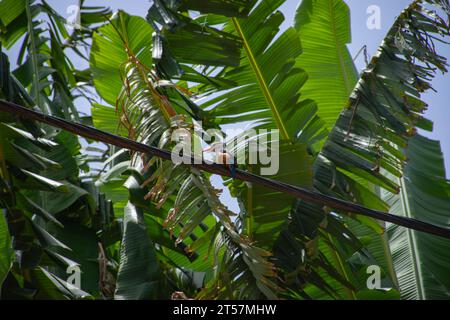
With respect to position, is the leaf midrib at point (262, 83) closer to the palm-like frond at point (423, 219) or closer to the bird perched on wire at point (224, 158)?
the palm-like frond at point (423, 219)

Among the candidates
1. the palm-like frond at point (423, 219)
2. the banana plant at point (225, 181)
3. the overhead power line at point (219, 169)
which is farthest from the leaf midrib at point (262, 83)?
the overhead power line at point (219, 169)

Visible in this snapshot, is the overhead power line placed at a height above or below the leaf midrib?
below

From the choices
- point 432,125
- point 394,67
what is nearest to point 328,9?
point 432,125

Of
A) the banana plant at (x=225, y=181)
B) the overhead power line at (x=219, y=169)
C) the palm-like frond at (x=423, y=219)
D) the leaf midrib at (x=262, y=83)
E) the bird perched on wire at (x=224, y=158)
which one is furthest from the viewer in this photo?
the palm-like frond at (x=423, y=219)

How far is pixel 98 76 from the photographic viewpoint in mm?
5793

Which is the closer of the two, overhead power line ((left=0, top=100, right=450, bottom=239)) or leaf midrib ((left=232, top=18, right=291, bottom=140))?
overhead power line ((left=0, top=100, right=450, bottom=239))

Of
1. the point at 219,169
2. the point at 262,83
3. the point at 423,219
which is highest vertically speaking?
the point at 262,83

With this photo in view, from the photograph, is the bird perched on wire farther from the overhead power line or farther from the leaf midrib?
the leaf midrib

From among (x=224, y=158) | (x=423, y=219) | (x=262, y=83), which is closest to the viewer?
(x=224, y=158)

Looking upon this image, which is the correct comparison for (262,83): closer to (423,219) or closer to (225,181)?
(225,181)

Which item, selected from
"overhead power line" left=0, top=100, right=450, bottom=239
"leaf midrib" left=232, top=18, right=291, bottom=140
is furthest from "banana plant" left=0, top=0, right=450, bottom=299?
"overhead power line" left=0, top=100, right=450, bottom=239

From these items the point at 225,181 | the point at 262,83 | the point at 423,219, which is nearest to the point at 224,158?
the point at 225,181

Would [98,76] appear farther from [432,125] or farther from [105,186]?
[432,125]

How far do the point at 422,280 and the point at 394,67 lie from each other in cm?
185
